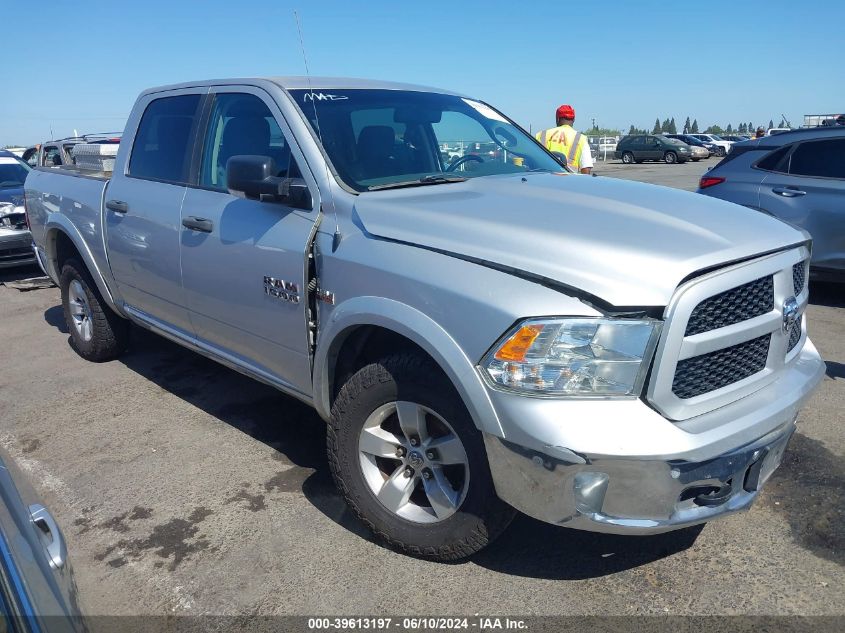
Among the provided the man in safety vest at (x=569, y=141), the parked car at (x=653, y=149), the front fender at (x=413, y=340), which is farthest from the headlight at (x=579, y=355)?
the parked car at (x=653, y=149)

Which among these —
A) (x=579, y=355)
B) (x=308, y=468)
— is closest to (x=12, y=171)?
(x=308, y=468)

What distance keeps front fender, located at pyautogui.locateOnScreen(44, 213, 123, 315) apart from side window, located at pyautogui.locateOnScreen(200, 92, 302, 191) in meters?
1.55

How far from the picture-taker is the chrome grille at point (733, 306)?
2.23 meters

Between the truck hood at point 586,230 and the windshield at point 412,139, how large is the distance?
262 millimetres

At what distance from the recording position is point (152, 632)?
2502mm

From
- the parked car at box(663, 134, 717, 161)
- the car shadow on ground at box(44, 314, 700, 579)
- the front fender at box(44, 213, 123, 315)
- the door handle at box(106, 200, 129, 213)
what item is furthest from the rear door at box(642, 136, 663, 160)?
the door handle at box(106, 200, 129, 213)

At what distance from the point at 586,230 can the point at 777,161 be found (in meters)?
5.44

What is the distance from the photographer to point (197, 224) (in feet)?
11.9

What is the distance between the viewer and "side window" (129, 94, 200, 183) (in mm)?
4001

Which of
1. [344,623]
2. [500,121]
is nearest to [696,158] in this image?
[500,121]

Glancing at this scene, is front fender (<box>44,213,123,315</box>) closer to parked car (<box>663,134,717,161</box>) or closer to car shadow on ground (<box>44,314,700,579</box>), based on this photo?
car shadow on ground (<box>44,314,700,579</box>)

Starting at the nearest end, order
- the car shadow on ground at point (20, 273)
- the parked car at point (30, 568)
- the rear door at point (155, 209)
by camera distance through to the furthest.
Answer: the parked car at point (30, 568) < the rear door at point (155, 209) < the car shadow on ground at point (20, 273)

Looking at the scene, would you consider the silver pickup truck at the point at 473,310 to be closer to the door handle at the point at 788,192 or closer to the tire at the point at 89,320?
the tire at the point at 89,320

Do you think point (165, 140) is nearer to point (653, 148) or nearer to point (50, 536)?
point (50, 536)
